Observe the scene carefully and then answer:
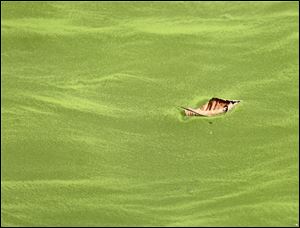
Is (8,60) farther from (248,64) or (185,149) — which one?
(248,64)

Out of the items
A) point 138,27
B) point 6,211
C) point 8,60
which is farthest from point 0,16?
point 6,211

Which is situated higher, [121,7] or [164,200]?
[121,7]

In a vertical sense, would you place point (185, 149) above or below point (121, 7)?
below

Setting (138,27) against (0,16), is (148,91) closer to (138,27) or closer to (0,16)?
(138,27)

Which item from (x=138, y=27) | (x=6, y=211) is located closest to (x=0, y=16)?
(x=138, y=27)

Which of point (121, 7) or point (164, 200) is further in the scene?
point (121, 7)

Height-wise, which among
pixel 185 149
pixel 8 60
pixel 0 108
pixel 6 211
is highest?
pixel 8 60
